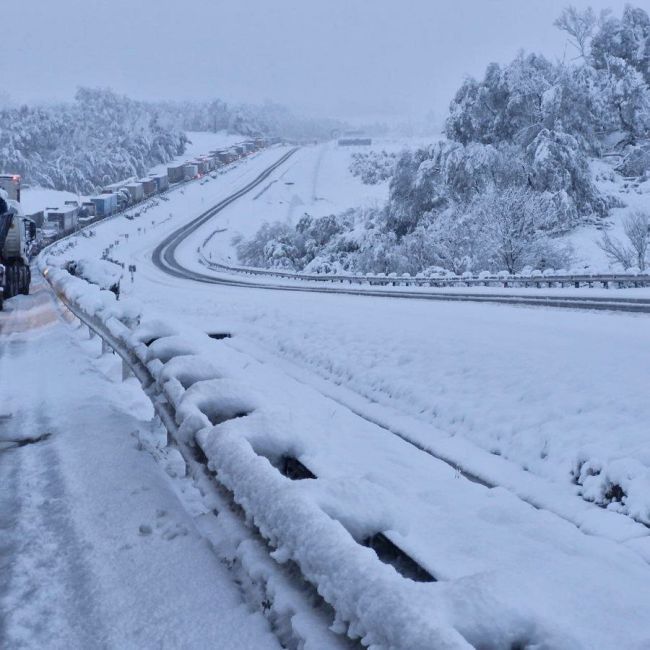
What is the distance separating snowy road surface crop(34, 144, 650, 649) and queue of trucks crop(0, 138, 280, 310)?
286 inches

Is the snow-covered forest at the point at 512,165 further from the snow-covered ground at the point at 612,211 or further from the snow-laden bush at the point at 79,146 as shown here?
the snow-laden bush at the point at 79,146

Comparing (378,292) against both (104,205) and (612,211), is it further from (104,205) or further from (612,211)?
(104,205)

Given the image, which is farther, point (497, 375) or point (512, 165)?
point (512, 165)

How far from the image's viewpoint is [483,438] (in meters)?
8.99

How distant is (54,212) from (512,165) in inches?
1960

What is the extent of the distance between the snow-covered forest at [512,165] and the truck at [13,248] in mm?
29310

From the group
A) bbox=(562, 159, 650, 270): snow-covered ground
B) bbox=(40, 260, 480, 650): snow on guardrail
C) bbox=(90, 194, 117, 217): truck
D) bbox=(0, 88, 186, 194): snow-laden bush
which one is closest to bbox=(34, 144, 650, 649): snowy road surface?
bbox=(40, 260, 480, 650): snow on guardrail

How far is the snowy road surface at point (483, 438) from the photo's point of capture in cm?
358

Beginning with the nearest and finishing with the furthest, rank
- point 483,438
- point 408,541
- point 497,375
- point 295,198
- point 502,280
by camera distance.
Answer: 1. point 408,541
2. point 483,438
3. point 497,375
4. point 502,280
5. point 295,198

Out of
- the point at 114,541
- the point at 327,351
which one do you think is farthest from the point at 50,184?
the point at 114,541

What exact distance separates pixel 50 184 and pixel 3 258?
117 meters

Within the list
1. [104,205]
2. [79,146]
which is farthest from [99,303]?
[79,146]

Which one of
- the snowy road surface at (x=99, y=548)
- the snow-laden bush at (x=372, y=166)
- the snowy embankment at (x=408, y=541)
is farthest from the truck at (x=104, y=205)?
the snowy embankment at (x=408, y=541)

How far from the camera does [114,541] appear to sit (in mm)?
4289
